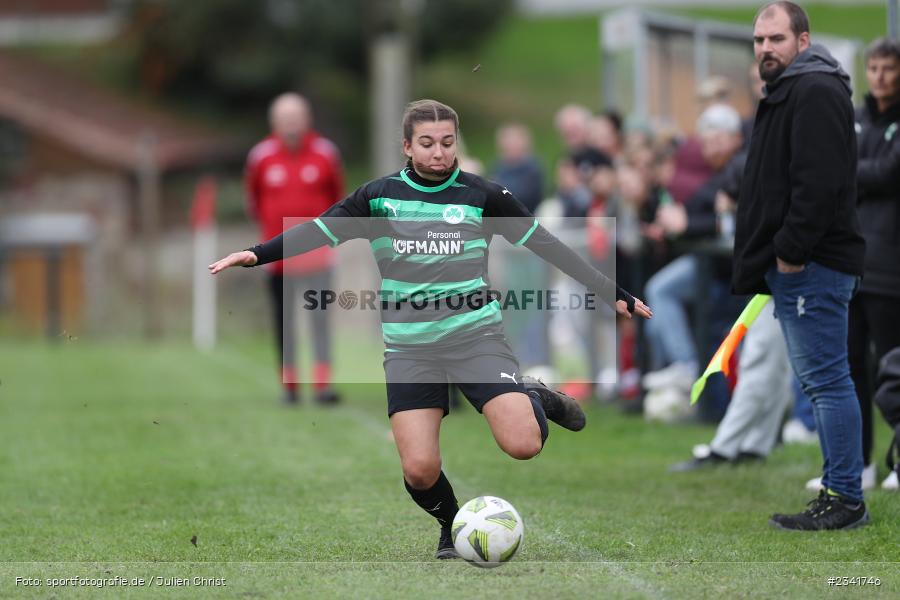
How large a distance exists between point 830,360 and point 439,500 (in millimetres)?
1996

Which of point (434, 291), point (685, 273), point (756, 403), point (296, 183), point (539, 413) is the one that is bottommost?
point (756, 403)

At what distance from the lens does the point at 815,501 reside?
22.4 ft

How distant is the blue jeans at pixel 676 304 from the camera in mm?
11148

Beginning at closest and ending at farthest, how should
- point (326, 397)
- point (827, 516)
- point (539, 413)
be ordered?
point (539, 413) → point (827, 516) → point (326, 397)

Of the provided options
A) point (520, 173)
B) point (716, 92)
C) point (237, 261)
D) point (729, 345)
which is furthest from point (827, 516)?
point (520, 173)

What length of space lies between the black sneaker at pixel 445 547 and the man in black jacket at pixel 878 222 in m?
Result: 2.76

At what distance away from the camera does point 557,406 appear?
6520 millimetres

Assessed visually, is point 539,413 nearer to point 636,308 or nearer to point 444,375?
point 444,375

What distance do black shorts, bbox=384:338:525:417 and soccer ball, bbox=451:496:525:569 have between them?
20.1 inches

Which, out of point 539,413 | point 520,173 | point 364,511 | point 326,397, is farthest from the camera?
point 520,173

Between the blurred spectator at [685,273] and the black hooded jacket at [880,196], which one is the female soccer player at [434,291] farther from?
the blurred spectator at [685,273]

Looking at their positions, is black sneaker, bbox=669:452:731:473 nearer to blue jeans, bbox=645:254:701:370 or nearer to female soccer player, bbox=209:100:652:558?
blue jeans, bbox=645:254:701:370

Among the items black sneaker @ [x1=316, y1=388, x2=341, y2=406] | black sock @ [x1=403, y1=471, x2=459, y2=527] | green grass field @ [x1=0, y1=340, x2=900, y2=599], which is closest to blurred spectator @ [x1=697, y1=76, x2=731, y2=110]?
green grass field @ [x1=0, y1=340, x2=900, y2=599]

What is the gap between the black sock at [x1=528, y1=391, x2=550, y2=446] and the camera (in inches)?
244
